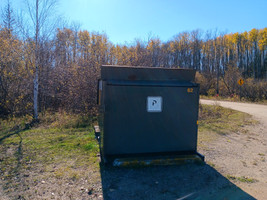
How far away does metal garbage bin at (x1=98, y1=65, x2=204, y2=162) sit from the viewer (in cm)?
375

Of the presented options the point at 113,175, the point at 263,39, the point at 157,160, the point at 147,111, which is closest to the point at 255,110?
the point at 157,160

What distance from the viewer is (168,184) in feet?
11.1

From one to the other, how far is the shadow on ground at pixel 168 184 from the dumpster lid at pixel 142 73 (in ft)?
5.59

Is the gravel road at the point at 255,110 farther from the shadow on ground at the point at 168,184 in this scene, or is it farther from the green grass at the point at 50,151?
the green grass at the point at 50,151

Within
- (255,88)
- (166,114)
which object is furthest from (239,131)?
(255,88)

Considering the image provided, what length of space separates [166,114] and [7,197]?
287 centimetres

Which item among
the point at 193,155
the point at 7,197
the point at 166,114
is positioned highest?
the point at 166,114

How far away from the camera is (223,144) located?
5918 millimetres

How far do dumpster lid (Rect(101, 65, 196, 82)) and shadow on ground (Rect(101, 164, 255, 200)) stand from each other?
1.70 meters

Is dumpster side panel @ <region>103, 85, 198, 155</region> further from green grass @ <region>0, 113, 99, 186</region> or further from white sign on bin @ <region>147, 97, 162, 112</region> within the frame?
green grass @ <region>0, 113, 99, 186</region>

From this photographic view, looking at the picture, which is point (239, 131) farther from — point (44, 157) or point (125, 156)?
point (44, 157)

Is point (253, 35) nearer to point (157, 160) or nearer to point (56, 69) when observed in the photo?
point (56, 69)

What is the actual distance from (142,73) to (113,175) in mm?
1928

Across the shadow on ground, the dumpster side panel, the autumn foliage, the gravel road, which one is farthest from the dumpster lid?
the gravel road
